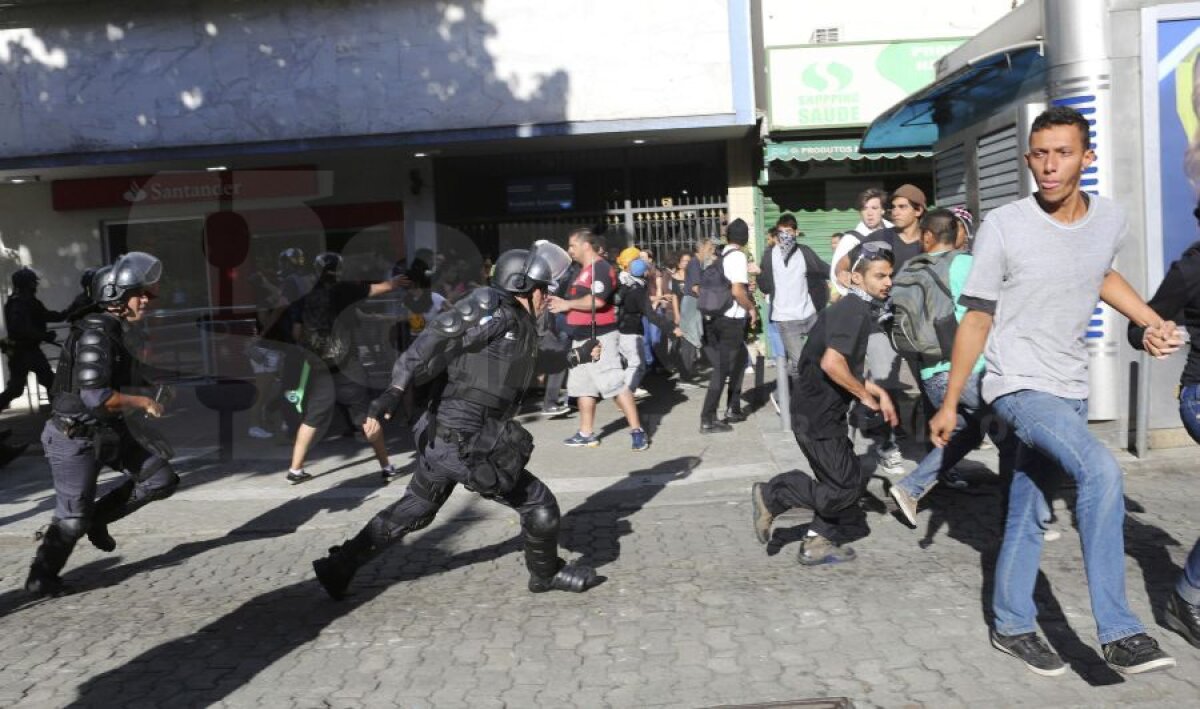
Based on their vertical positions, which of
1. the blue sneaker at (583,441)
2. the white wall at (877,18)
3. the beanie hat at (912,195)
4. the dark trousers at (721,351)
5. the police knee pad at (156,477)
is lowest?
the blue sneaker at (583,441)

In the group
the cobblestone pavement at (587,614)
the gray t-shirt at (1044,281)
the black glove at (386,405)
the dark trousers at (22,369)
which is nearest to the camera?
the gray t-shirt at (1044,281)

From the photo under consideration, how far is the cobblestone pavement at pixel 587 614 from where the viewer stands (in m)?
4.44

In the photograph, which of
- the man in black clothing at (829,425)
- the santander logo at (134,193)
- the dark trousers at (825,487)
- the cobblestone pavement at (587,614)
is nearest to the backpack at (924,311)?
the man in black clothing at (829,425)

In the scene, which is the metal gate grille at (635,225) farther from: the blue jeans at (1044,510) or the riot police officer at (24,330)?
the blue jeans at (1044,510)

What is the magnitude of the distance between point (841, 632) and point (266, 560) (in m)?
3.44

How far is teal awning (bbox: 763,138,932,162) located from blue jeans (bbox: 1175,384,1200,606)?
1054cm

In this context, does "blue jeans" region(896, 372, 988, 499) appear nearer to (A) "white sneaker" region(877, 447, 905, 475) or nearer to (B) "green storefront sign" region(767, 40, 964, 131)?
(A) "white sneaker" region(877, 447, 905, 475)

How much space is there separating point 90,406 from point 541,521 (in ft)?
7.70

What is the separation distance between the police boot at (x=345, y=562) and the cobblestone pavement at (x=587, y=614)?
153mm

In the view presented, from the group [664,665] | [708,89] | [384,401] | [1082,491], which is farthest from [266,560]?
[708,89]

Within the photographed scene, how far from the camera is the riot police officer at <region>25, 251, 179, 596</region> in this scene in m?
6.02

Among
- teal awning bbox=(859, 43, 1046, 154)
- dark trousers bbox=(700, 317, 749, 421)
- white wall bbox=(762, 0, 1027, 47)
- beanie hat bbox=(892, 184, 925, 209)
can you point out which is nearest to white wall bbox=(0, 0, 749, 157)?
teal awning bbox=(859, 43, 1046, 154)

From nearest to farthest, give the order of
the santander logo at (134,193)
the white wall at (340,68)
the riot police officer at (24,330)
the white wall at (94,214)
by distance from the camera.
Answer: the riot police officer at (24,330), the white wall at (340,68), the santander logo at (134,193), the white wall at (94,214)

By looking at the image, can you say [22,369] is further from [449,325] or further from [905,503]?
[905,503]
